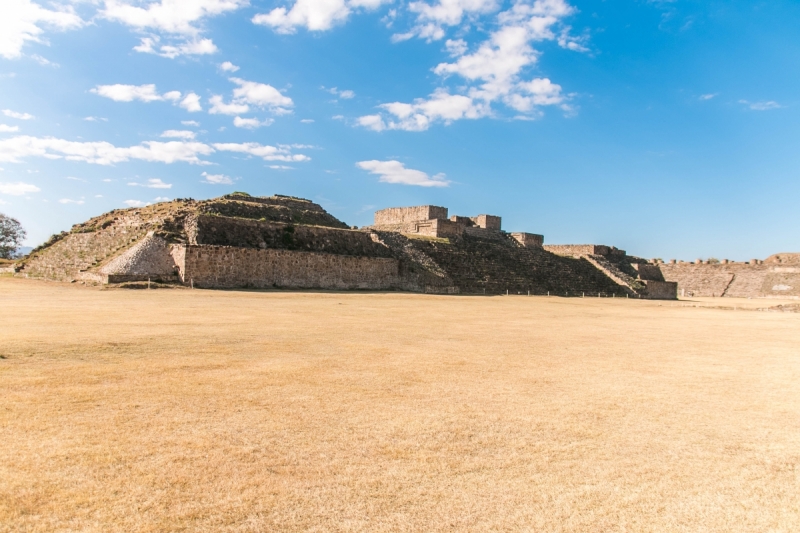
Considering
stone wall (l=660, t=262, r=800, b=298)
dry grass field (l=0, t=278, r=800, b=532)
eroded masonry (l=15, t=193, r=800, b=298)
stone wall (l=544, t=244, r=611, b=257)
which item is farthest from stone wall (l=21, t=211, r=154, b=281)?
stone wall (l=660, t=262, r=800, b=298)

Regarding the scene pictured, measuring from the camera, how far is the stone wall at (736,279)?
4216cm

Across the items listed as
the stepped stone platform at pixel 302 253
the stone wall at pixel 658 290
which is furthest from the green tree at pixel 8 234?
the stone wall at pixel 658 290

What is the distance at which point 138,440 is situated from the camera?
12.3 feet

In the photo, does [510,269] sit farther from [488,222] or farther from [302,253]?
[302,253]

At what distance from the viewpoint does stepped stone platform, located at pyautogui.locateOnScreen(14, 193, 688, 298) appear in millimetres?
20438

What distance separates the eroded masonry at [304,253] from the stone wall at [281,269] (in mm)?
43

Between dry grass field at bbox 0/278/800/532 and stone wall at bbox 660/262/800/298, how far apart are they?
40.8 m

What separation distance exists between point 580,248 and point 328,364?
38.4 metres

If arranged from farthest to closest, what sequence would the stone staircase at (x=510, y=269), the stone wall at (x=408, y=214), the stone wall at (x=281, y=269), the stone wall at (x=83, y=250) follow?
the stone wall at (x=408, y=214) → the stone staircase at (x=510, y=269) → the stone wall at (x=83, y=250) → the stone wall at (x=281, y=269)

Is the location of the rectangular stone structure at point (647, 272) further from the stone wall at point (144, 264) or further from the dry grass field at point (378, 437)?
the dry grass field at point (378, 437)

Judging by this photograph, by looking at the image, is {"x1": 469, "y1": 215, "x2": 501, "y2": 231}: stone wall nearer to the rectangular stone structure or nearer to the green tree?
the rectangular stone structure

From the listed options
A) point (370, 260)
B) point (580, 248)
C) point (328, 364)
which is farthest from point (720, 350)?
point (580, 248)

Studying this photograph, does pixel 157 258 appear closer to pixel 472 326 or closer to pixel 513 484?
pixel 472 326

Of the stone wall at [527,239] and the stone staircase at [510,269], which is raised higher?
the stone wall at [527,239]
